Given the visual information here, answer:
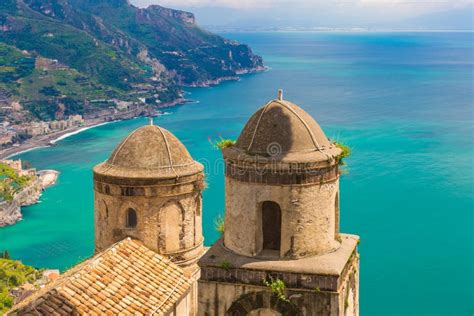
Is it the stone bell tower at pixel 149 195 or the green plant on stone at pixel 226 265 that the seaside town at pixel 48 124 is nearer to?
the stone bell tower at pixel 149 195

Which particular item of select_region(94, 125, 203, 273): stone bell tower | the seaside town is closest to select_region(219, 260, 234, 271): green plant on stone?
select_region(94, 125, 203, 273): stone bell tower

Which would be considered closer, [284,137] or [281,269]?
[281,269]

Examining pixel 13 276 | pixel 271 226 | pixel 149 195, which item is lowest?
pixel 13 276

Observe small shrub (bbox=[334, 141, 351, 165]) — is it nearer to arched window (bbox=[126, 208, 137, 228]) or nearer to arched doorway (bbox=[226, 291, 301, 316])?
arched doorway (bbox=[226, 291, 301, 316])

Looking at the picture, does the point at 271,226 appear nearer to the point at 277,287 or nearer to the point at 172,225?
the point at 277,287

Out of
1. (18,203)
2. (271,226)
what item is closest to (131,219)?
(271,226)

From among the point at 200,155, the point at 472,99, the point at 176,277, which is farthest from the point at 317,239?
the point at 472,99
